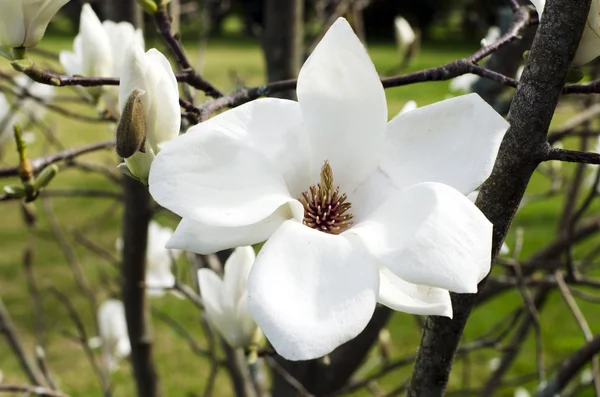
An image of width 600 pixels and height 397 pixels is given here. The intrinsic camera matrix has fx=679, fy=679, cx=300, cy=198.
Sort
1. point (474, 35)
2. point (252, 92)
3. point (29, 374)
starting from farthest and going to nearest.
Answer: point (474, 35) < point (29, 374) < point (252, 92)

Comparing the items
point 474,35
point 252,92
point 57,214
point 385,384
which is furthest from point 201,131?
point 474,35

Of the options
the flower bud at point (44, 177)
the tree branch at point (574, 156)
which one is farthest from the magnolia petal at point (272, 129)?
the flower bud at point (44, 177)

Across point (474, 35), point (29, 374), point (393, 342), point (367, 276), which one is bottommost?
point (474, 35)

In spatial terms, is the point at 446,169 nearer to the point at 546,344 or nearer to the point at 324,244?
the point at 324,244

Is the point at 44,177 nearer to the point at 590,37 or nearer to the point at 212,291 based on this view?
the point at 212,291

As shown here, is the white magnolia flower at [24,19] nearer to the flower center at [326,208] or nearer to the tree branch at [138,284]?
the flower center at [326,208]

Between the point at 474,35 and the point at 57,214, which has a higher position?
the point at 57,214

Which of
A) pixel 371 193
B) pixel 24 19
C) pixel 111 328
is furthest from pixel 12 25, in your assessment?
pixel 111 328
